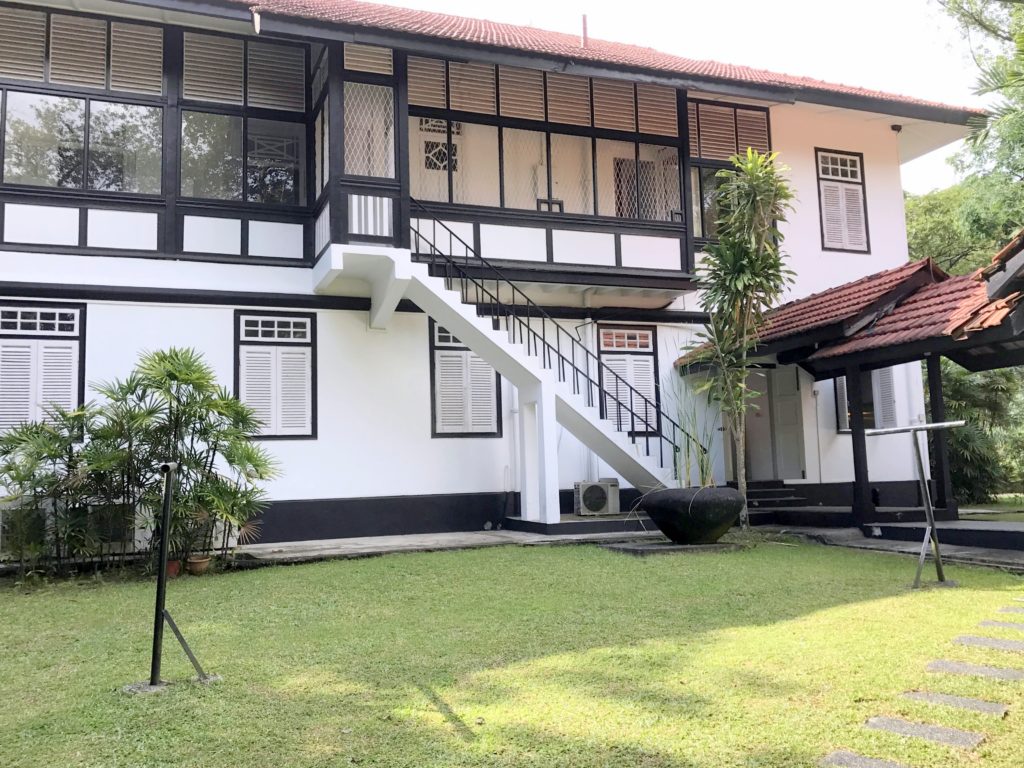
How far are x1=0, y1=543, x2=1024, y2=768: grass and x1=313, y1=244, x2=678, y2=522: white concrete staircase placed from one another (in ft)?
10.1

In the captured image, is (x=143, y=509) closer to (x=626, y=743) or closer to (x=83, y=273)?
(x=83, y=273)

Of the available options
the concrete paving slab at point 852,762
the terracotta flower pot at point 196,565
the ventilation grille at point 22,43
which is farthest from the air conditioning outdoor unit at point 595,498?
the ventilation grille at point 22,43

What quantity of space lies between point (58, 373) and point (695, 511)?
7.55 meters

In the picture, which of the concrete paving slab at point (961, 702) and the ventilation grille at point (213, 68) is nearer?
the concrete paving slab at point (961, 702)

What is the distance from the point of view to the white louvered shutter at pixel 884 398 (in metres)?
13.1

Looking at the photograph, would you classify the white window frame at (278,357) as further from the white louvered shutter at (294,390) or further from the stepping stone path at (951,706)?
the stepping stone path at (951,706)

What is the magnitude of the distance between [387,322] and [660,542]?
184 inches

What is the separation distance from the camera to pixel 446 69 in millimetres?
11531

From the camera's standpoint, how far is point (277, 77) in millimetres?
11289

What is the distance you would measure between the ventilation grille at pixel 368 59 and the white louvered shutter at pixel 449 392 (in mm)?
3707

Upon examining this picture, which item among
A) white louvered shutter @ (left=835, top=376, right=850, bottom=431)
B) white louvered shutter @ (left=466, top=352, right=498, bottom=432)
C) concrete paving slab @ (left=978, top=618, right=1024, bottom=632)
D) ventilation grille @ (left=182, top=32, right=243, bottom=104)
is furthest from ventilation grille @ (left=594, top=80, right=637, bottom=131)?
concrete paving slab @ (left=978, top=618, right=1024, bottom=632)

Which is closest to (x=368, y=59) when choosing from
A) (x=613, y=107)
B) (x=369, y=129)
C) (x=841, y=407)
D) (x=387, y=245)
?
(x=369, y=129)

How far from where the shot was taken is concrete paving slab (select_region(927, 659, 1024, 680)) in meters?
4.05

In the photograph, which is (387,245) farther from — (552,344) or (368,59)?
(552,344)
